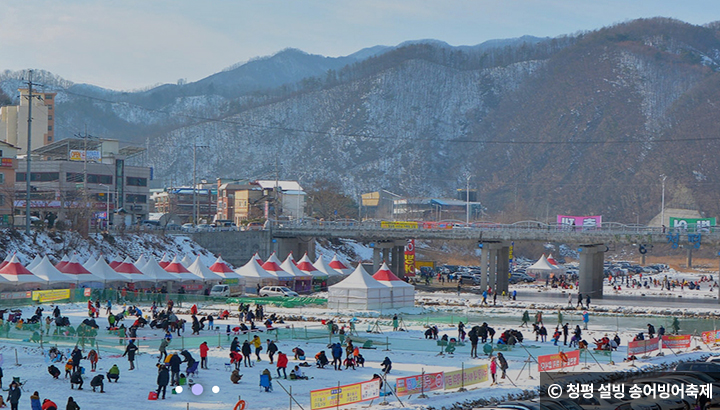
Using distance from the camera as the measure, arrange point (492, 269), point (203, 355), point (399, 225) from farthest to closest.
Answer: point (399, 225), point (492, 269), point (203, 355)

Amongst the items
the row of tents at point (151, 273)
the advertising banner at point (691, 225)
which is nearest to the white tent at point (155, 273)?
the row of tents at point (151, 273)

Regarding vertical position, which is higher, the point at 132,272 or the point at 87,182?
the point at 87,182

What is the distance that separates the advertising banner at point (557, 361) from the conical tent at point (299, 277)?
137ft

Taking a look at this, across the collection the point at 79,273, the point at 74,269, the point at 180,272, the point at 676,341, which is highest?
the point at 74,269

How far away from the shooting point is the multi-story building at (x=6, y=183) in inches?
3453

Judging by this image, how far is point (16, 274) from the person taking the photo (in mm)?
56625

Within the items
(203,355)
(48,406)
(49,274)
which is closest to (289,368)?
(203,355)

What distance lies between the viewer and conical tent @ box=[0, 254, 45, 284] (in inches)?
2213

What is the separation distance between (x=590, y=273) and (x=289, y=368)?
50.0 meters

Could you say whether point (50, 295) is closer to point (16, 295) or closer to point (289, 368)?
point (16, 295)

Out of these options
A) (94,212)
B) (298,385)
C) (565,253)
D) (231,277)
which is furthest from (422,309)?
(565,253)

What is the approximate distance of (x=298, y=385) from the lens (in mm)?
30953

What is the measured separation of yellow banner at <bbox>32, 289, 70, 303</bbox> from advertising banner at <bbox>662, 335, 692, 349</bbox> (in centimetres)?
3808

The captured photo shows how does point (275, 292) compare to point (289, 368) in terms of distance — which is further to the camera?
point (275, 292)
